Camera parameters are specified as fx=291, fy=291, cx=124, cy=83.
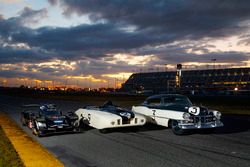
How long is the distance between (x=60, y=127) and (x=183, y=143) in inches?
178

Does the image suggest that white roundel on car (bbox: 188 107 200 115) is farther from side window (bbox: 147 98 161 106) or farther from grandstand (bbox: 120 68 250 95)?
grandstand (bbox: 120 68 250 95)

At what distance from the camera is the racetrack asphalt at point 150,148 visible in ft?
22.3

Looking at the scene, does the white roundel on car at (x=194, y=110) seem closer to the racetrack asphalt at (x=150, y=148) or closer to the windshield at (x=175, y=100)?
the racetrack asphalt at (x=150, y=148)

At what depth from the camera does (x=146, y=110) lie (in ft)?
42.2

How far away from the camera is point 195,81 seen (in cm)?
12812

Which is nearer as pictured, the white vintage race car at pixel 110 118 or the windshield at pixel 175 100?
the white vintage race car at pixel 110 118

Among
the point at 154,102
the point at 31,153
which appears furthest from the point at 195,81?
the point at 31,153

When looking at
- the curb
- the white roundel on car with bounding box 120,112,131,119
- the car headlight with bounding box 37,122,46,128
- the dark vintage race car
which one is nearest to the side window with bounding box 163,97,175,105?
the white roundel on car with bounding box 120,112,131,119

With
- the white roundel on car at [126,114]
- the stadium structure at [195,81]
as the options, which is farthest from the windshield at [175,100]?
the stadium structure at [195,81]

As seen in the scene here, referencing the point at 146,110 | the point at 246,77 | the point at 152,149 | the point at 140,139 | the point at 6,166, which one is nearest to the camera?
the point at 6,166

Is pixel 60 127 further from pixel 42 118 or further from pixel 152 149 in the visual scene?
pixel 152 149

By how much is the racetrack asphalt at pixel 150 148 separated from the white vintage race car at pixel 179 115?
372 mm

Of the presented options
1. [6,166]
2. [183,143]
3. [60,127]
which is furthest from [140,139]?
[6,166]

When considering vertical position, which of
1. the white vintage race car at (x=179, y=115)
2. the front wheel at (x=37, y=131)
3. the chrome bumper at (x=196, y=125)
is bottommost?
the front wheel at (x=37, y=131)
